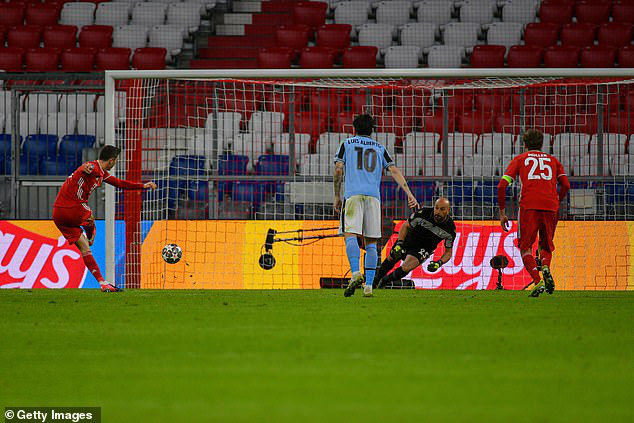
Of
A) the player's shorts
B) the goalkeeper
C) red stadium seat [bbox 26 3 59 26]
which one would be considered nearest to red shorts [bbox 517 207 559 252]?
the player's shorts

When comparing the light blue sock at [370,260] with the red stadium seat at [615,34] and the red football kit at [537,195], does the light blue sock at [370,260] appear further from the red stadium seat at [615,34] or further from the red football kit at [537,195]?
the red stadium seat at [615,34]

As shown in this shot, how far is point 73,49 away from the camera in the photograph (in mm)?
20125

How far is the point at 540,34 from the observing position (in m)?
20.7

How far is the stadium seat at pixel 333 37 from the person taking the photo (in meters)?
20.8

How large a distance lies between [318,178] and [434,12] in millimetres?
8455

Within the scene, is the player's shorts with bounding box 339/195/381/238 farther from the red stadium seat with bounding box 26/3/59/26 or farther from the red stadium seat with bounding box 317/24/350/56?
the red stadium seat with bounding box 26/3/59/26

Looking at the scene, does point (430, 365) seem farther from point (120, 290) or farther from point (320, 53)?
point (320, 53)

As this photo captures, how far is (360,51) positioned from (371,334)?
1422 centimetres

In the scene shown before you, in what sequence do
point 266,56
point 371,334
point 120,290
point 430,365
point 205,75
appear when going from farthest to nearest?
1. point 266,56
2. point 205,75
3. point 120,290
4. point 371,334
5. point 430,365

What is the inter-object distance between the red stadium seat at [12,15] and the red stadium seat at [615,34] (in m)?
12.4

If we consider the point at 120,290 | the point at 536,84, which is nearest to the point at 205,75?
the point at 120,290

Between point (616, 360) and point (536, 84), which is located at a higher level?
point (536, 84)

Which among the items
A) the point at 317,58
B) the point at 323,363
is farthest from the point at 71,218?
the point at 317,58

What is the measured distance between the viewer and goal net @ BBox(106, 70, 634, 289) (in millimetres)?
14023
